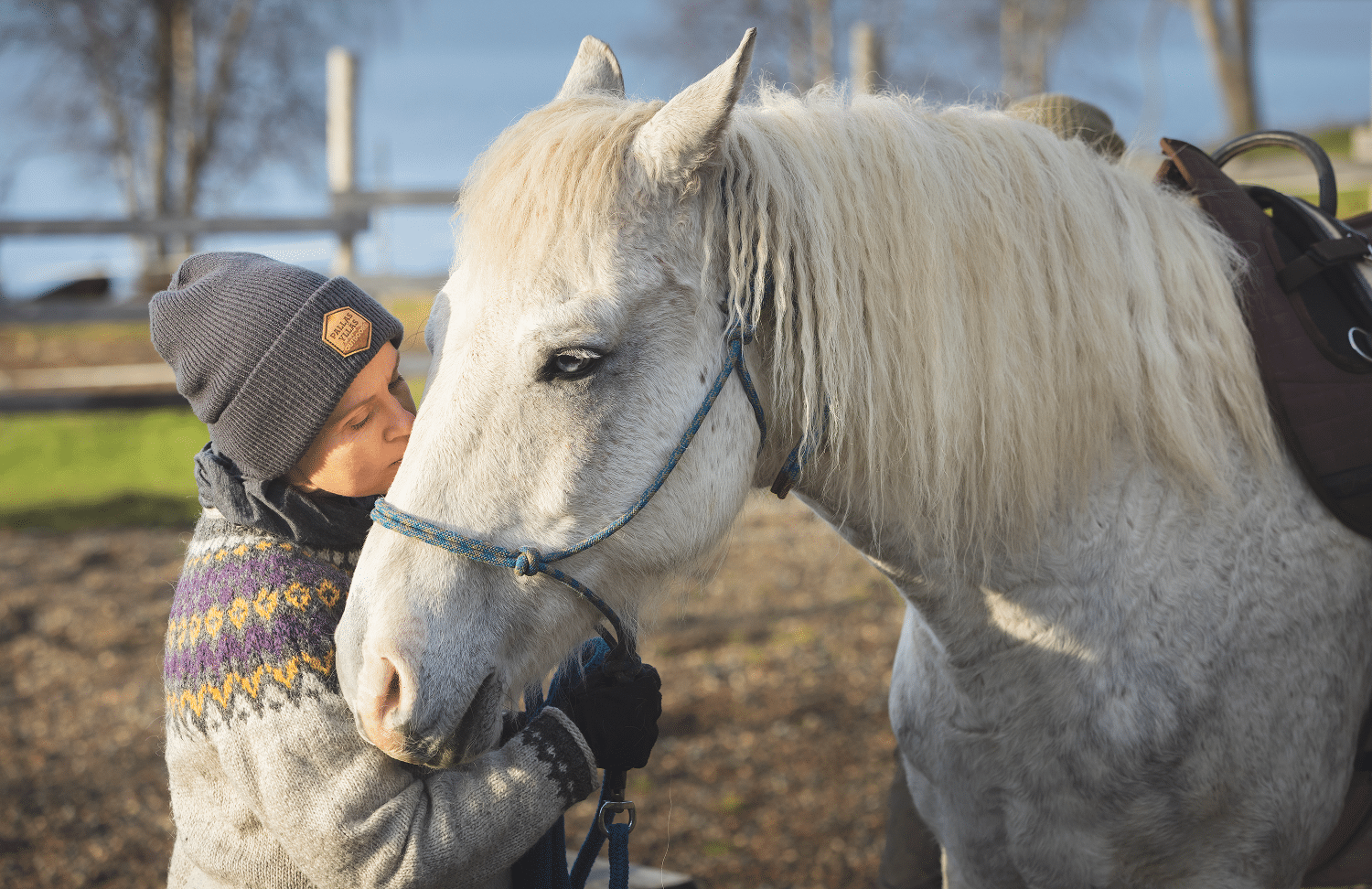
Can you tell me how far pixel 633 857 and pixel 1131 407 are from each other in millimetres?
2681

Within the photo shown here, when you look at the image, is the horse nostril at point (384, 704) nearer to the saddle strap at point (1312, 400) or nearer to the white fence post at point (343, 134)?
the saddle strap at point (1312, 400)

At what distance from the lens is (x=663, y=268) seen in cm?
132

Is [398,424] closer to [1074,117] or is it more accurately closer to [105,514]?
[1074,117]

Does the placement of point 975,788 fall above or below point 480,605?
below

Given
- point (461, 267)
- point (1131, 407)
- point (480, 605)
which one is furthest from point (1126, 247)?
point (480, 605)

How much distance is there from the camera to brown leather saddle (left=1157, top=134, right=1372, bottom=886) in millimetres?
1509

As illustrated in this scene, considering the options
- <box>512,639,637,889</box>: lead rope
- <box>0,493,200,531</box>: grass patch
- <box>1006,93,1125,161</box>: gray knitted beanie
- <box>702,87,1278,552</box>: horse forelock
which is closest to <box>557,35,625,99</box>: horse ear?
<box>702,87,1278,552</box>: horse forelock

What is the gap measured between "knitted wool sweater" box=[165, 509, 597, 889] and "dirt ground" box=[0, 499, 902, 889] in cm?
42

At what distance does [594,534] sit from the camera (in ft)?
4.26

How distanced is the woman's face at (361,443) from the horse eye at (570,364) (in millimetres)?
313

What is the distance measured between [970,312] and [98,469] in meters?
9.08

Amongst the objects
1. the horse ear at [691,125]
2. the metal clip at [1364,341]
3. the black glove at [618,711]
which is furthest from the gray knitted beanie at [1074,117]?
the black glove at [618,711]

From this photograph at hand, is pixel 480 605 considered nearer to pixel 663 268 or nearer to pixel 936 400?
pixel 663 268

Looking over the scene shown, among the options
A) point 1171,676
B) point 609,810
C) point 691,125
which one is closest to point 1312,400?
point 1171,676
